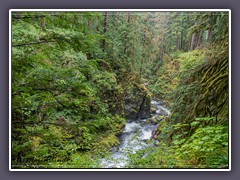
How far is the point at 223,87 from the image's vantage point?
2.45m

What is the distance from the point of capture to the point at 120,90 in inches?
107

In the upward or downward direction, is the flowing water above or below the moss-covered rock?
below

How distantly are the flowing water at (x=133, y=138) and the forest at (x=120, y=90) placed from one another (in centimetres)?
1

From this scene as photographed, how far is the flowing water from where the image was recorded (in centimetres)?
242

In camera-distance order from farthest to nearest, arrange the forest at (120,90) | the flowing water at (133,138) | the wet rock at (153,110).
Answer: the wet rock at (153,110) → the flowing water at (133,138) → the forest at (120,90)

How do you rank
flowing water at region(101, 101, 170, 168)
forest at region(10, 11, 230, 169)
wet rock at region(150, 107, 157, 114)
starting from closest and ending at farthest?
forest at region(10, 11, 230, 169) → flowing water at region(101, 101, 170, 168) → wet rock at region(150, 107, 157, 114)

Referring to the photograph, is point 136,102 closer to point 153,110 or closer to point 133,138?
point 153,110

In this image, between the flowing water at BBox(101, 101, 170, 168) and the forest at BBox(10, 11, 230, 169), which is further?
the flowing water at BBox(101, 101, 170, 168)

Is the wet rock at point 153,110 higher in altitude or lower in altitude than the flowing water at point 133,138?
higher

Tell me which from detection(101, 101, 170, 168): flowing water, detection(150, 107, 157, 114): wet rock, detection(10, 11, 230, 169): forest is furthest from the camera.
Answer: detection(150, 107, 157, 114): wet rock

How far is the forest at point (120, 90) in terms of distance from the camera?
2.26 meters

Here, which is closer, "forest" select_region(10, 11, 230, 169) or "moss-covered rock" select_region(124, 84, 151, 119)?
"forest" select_region(10, 11, 230, 169)

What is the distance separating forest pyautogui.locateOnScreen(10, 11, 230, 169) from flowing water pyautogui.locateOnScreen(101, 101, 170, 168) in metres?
0.01

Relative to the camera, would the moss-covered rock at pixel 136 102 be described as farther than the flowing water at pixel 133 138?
Yes
